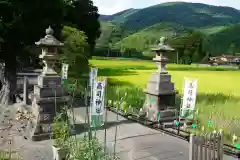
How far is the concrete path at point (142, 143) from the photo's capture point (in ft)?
24.8

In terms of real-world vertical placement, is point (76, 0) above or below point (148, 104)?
above

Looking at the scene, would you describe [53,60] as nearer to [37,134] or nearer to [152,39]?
[37,134]

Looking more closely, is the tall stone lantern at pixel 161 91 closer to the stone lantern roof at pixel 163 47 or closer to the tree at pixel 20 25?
the stone lantern roof at pixel 163 47

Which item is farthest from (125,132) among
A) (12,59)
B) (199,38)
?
(199,38)

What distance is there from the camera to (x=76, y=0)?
24859mm

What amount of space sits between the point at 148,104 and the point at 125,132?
7.64 feet

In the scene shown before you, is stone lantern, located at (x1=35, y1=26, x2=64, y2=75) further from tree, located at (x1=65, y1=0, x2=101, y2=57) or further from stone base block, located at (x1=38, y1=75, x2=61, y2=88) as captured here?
tree, located at (x1=65, y1=0, x2=101, y2=57)

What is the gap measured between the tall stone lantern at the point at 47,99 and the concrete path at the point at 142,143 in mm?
1225

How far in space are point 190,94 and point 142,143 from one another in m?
2.57

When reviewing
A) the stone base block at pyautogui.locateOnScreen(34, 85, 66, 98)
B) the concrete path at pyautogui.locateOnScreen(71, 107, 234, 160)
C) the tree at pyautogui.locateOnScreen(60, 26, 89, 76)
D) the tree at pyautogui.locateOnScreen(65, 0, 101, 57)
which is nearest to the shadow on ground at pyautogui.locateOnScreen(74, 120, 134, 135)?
the concrete path at pyautogui.locateOnScreen(71, 107, 234, 160)

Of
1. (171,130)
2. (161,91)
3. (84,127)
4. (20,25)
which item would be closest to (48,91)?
(84,127)

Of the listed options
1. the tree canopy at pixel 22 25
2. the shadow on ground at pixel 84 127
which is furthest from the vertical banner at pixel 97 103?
the tree canopy at pixel 22 25

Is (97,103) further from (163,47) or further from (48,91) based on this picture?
(163,47)

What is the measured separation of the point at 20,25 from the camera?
1291 cm
